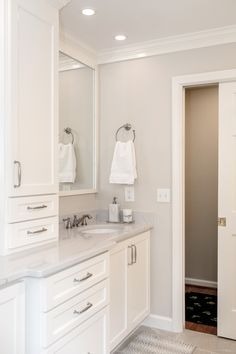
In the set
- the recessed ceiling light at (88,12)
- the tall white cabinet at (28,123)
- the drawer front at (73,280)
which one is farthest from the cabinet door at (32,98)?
the drawer front at (73,280)

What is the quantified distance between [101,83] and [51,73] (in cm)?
123

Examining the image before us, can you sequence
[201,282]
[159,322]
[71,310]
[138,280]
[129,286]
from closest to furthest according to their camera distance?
[71,310] → [129,286] → [138,280] → [159,322] → [201,282]

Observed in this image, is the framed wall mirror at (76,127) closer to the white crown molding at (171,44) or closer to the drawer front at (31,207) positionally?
the white crown molding at (171,44)

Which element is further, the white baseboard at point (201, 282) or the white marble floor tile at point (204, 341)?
the white baseboard at point (201, 282)

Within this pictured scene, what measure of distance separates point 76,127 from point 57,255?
1.51 meters

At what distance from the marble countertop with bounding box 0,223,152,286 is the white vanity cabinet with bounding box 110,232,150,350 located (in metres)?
0.14

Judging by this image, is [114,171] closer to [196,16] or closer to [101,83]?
[101,83]

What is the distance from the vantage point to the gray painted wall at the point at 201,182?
4.17m

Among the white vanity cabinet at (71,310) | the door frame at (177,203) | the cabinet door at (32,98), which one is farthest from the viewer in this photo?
the door frame at (177,203)

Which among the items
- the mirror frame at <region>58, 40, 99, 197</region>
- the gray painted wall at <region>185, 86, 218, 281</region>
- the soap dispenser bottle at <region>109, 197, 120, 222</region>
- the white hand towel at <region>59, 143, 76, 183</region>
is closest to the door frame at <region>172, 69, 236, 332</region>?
the soap dispenser bottle at <region>109, 197, 120, 222</region>

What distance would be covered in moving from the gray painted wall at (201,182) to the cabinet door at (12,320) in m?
3.01

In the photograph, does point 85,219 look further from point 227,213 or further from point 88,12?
point 88,12

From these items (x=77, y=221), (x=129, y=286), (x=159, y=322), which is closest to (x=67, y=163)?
(x=77, y=221)

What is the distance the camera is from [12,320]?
5.07 feet
